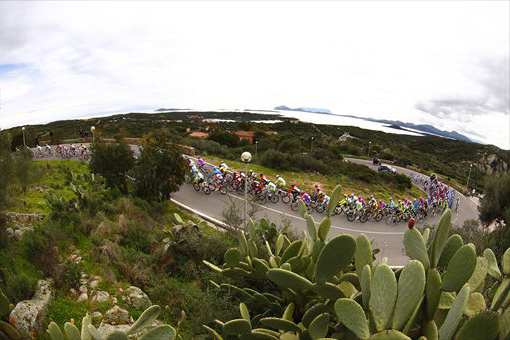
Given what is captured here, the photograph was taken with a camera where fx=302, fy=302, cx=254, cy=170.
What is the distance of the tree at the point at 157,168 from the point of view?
13180 mm

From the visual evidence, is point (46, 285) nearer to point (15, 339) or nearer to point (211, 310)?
point (211, 310)

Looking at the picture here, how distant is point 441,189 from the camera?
27.0m

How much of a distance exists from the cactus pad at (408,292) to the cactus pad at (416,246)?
49cm

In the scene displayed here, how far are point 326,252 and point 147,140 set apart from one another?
40.1ft

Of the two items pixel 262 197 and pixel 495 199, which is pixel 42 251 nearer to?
pixel 262 197

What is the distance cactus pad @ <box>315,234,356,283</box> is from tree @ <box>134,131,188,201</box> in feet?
37.1

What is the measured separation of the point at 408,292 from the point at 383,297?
0.17 metres

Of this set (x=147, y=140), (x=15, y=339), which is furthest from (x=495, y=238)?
(x=147, y=140)

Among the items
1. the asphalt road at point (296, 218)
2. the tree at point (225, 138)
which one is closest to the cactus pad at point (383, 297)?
the asphalt road at point (296, 218)

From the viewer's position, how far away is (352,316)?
199 cm

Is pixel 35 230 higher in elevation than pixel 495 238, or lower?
higher

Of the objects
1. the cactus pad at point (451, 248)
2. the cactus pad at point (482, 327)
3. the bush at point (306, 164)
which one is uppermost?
the cactus pad at point (451, 248)

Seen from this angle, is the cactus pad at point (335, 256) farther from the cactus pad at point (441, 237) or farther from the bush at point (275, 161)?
the bush at point (275, 161)

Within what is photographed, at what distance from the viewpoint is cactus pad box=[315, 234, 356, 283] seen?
105 inches
